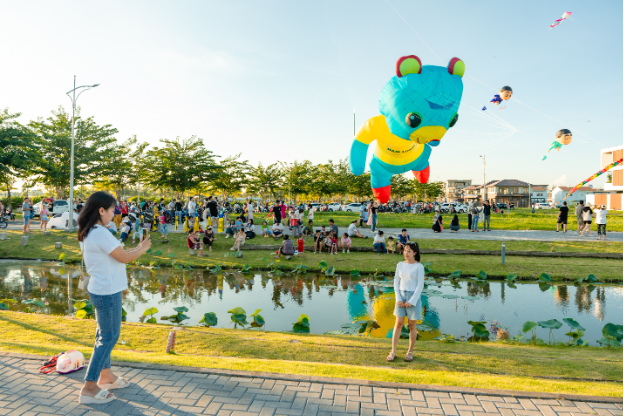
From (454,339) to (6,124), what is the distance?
84.8ft

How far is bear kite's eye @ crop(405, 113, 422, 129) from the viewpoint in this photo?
448 inches

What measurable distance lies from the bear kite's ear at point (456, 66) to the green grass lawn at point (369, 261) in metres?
6.43

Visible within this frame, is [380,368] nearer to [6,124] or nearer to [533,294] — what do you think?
[533,294]

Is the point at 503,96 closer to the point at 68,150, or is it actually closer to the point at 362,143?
the point at 362,143

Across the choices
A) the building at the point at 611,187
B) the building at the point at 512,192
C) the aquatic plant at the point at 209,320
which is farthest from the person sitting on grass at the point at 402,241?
the building at the point at 512,192

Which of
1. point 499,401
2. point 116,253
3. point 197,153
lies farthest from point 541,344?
point 197,153

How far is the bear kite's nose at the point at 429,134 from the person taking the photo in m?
11.8

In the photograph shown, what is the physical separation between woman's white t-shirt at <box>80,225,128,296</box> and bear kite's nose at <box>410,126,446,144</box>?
10359 millimetres

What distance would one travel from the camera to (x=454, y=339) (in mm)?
6730

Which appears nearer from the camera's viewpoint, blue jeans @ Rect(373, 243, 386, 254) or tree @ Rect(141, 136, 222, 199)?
blue jeans @ Rect(373, 243, 386, 254)

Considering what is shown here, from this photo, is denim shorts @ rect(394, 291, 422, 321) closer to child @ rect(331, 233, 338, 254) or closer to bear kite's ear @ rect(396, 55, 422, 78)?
bear kite's ear @ rect(396, 55, 422, 78)

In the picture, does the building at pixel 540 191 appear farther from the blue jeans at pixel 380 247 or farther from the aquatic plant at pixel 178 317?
the aquatic plant at pixel 178 317

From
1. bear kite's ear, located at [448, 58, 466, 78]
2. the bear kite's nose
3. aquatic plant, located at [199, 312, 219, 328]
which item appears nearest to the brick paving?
aquatic plant, located at [199, 312, 219, 328]

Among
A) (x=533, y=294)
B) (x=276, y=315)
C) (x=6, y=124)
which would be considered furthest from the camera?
(x=6, y=124)
